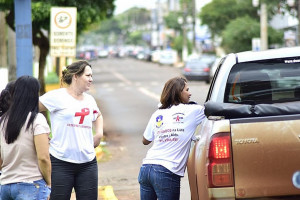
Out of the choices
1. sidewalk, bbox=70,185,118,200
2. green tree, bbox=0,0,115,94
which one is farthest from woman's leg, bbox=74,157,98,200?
green tree, bbox=0,0,115,94

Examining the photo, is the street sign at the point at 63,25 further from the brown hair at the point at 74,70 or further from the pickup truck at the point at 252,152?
the pickup truck at the point at 252,152

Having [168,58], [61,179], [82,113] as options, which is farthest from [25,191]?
[168,58]

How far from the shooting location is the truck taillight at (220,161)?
5789 millimetres

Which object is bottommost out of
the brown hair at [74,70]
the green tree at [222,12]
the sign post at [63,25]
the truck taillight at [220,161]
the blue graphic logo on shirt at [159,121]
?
the truck taillight at [220,161]

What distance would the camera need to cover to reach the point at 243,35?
56312 millimetres

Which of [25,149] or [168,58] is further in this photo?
[168,58]

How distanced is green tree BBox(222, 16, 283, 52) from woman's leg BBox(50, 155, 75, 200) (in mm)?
49456

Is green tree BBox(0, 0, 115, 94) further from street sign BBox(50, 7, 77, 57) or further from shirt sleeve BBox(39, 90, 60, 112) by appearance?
shirt sleeve BBox(39, 90, 60, 112)

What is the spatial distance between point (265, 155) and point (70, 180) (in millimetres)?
1799

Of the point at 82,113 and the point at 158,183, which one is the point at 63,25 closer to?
the point at 82,113

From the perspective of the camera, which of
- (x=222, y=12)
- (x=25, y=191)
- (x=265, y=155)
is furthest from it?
(x=222, y=12)

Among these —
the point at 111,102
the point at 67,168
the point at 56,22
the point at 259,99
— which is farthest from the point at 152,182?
the point at 111,102

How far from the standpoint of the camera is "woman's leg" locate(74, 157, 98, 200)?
22.2 ft

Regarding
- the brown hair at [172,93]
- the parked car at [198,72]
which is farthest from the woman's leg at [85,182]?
the parked car at [198,72]
